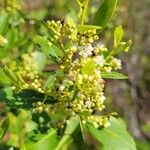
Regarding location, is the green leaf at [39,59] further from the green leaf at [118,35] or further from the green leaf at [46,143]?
the green leaf at [118,35]

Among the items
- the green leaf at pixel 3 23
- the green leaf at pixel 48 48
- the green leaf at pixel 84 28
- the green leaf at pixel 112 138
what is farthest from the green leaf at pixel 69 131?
the green leaf at pixel 3 23

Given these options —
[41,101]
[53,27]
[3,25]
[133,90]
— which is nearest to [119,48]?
[53,27]

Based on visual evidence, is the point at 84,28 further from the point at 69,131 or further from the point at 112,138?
the point at 69,131

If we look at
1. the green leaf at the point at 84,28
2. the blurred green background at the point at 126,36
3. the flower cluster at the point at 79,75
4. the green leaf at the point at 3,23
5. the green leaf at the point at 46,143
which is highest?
the blurred green background at the point at 126,36

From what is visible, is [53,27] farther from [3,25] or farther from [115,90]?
[115,90]

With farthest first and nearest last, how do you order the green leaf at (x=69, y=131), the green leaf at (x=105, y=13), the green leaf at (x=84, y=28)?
the green leaf at (x=69, y=131), the green leaf at (x=105, y=13), the green leaf at (x=84, y=28)

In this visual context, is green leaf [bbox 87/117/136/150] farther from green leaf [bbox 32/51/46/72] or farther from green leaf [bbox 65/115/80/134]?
green leaf [bbox 32/51/46/72]

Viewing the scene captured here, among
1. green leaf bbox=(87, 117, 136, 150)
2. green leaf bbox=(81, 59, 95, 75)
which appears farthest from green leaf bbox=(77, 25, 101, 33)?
green leaf bbox=(87, 117, 136, 150)

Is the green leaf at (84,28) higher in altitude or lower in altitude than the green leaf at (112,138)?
higher
